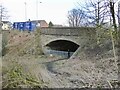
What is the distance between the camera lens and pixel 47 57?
24.8m

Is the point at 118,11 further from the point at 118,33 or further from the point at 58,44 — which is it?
the point at 58,44

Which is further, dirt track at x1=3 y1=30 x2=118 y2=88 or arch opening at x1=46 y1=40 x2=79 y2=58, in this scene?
arch opening at x1=46 y1=40 x2=79 y2=58

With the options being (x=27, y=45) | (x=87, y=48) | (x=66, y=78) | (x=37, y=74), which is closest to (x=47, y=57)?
(x=27, y=45)

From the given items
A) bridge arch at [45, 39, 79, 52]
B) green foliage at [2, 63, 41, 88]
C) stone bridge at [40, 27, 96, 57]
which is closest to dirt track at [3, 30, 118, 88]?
green foliage at [2, 63, 41, 88]

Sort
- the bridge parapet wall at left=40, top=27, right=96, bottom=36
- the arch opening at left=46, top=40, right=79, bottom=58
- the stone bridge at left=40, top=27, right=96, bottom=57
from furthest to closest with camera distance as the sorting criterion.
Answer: the arch opening at left=46, top=40, right=79, bottom=58 → the stone bridge at left=40, top=27, right=96, bottom=57 → the bridge parapet wall at left=40, top=27, right=96, bottom=36

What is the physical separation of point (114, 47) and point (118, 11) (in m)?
3.11

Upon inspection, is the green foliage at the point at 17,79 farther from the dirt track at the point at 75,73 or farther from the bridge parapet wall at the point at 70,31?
the bridge parapet wall at the point at 70,31

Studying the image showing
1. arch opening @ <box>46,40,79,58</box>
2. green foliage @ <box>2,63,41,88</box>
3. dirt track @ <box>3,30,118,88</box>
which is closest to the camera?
green foliage @ <box>2,63,41,88</box>

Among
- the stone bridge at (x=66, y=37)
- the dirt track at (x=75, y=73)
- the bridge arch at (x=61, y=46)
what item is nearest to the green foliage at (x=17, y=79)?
the dirt track at (x=75, y=73)

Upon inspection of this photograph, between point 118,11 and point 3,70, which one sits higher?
point 118,11

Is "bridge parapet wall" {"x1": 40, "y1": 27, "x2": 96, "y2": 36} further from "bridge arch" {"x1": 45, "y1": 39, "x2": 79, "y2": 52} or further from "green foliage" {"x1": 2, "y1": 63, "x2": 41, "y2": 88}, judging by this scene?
"green foliage" {"x1": 2, "y1": 63, "x2": 41, "y2": 88}

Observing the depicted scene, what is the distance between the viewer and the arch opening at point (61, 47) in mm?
27031

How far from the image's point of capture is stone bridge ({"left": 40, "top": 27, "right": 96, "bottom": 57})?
72.8ft

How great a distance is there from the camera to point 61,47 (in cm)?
3027
